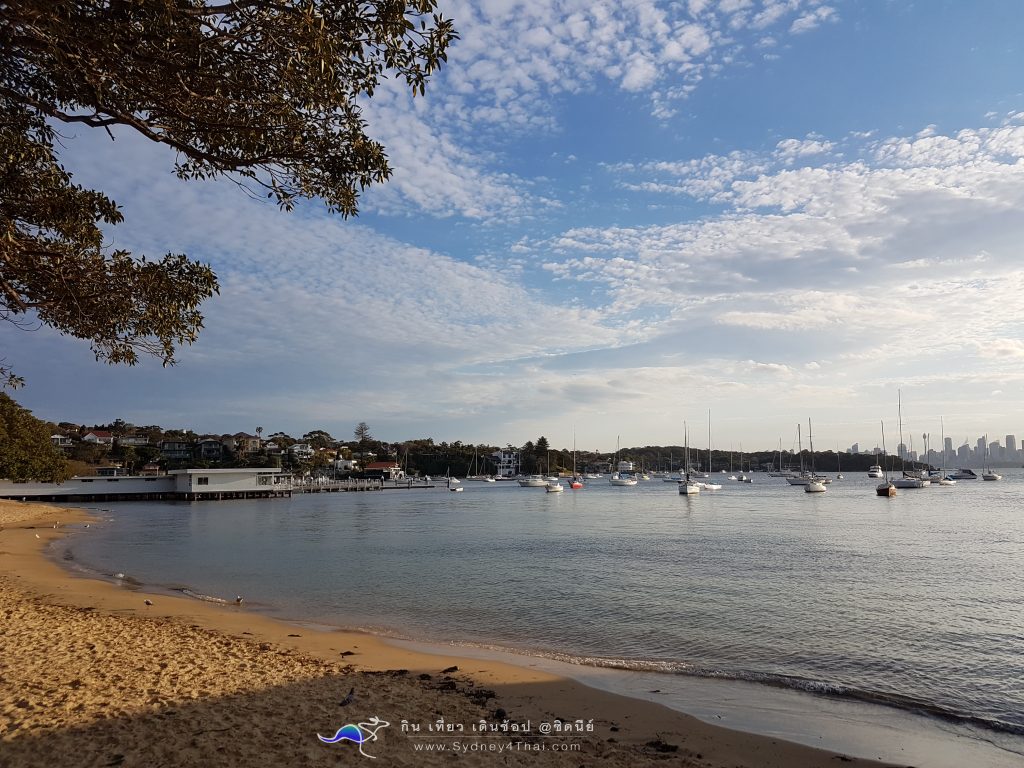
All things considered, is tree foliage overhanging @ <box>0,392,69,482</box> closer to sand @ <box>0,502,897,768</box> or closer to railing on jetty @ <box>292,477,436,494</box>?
sand @ <box>0,502,897,768</box>

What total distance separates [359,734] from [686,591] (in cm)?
1581

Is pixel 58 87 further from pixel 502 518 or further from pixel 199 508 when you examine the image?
pixel 199 508

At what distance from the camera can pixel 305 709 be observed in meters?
8.62

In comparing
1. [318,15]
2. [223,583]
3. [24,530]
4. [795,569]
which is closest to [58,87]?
[318,15]

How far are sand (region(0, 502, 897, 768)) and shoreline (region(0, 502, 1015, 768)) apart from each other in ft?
0.11

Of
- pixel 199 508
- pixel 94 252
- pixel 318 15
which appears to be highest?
pixel 318 15

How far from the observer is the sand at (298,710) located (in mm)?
7062

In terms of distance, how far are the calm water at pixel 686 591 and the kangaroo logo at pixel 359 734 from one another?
6468 mm

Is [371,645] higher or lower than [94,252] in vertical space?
lower

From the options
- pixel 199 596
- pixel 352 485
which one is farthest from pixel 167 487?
pixel 199 596

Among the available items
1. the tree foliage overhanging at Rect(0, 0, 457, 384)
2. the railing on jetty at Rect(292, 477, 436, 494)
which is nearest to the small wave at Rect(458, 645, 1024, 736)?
the tree foliage overhanging at Rect(0, 0, 457, 384)

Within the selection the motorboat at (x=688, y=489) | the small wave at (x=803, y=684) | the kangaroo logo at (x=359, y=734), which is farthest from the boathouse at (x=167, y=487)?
the kangaroo logo at (x=359, y=734)

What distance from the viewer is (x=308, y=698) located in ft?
30.1

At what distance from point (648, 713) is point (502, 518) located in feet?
166
